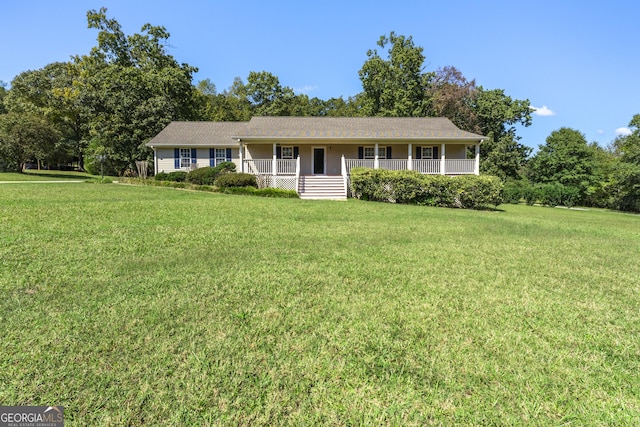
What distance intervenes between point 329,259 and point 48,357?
11.9 ft

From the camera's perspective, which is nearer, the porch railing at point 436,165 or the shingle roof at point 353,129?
the shingle roof at point 353,129

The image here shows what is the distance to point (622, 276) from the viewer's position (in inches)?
199

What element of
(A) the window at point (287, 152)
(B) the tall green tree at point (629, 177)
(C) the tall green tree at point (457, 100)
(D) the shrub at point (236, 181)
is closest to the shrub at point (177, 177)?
(D) the shrub at point (236, 181)

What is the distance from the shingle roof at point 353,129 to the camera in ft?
59.1

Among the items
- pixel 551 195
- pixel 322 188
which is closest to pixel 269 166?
pixel 322 188

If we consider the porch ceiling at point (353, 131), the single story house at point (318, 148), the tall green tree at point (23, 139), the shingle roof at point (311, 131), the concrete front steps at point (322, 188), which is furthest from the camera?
the tall green tree at point (23, 139)

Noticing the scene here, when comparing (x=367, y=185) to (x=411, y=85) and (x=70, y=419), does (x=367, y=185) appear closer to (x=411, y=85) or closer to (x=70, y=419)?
(x=70, y=419)

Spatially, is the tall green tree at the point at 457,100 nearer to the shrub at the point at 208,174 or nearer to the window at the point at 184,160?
the shrub at the point at 208,174

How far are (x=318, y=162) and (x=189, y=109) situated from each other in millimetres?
20298

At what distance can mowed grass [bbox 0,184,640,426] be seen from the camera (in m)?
2.14

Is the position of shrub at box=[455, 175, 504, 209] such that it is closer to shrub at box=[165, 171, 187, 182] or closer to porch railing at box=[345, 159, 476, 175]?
porch railing at box=[345, 159, 476, 175]

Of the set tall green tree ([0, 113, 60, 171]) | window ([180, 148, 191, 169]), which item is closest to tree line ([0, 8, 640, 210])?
tall green tree ([0, 113, 60, 171])

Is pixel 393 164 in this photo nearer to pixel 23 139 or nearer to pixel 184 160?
pixel 184 160

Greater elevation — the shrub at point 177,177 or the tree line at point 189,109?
the tree line at point 189,109
